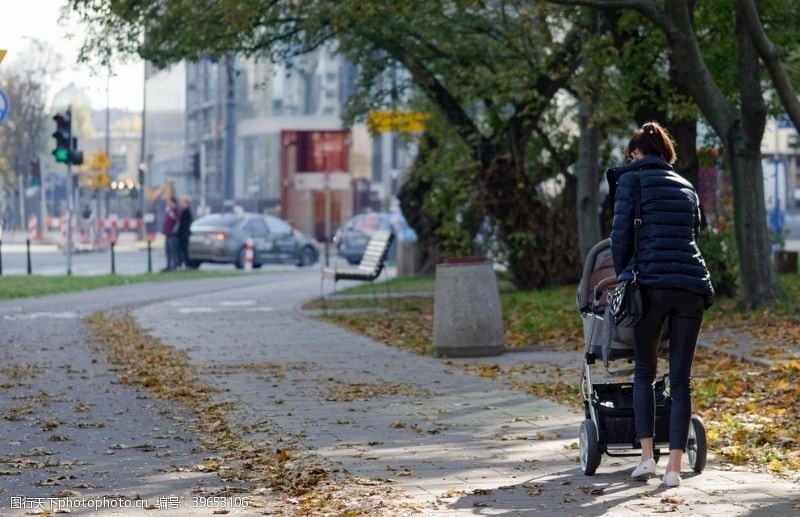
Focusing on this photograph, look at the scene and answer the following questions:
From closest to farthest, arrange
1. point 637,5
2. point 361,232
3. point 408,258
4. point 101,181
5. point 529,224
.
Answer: point 637,5, point 529,224, point 408,258, point 361,232, point 101,181

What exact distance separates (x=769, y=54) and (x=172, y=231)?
24.6 m

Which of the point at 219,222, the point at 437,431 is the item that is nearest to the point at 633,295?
the point at 437,431

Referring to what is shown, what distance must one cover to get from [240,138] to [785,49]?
65.0 m

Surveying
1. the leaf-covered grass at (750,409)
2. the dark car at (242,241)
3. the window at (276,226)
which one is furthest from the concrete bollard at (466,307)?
the window at (276,226)

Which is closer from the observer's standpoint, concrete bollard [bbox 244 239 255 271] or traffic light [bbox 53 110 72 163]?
traffic light [bbox 53 110 72 163]

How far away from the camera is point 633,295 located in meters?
8.37

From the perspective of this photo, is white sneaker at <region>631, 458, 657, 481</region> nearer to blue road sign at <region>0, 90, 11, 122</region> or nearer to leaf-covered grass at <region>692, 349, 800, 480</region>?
leaf-covered grass at <region>692, 349, 800, 480</region>

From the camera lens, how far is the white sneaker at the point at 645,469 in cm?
840

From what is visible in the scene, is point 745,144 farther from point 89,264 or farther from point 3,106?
point 89,264

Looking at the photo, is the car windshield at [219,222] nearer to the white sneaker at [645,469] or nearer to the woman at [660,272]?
the woman at [660,272]

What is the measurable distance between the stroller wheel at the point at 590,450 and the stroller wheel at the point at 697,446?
44 centimetres

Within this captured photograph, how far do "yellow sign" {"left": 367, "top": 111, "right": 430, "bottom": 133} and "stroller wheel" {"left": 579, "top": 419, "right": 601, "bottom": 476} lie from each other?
67.7 ft

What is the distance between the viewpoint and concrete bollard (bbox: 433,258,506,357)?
52.7 ft

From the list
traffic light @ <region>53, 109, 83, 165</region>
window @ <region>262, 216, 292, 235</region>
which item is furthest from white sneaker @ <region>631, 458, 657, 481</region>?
window @ <region>262, 216, 292, 235</region>
